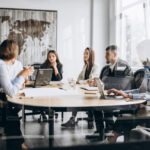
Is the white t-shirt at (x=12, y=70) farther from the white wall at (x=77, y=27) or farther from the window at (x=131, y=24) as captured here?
the window at (x=131, y=24)

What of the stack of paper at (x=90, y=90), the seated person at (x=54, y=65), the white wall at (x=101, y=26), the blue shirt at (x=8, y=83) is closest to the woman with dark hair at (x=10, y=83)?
the blue shirt at (x=8, y=83)

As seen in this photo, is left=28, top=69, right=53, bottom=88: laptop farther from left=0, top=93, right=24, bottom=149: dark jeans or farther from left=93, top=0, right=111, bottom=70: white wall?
left=93, top=0, right=111, bottom=70: white wall

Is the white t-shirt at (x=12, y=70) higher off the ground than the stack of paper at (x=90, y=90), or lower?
higher

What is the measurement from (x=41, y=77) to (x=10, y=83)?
31.2 inches

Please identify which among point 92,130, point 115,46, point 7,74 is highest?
point 115,46

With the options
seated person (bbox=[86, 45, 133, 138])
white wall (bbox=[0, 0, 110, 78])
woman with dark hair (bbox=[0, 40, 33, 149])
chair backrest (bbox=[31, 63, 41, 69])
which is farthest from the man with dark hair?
woman with dark hair (bbox=[0, 40, 33, 149])

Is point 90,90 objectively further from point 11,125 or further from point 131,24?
point 131,24

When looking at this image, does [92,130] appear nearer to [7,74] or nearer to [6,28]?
[7,74]

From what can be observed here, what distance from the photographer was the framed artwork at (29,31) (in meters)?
2.98

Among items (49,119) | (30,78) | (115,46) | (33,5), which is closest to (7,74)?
(49,119)

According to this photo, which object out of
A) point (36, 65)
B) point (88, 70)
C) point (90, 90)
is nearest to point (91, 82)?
point (90, 90)

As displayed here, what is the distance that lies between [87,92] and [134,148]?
5.10 ft

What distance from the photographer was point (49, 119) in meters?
2.19

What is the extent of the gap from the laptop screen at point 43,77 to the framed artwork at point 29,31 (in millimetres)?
303
